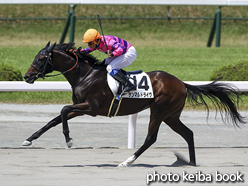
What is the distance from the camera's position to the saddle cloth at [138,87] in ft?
19.5

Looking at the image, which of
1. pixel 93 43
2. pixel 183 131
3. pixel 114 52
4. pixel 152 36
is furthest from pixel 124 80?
pixel 152 36

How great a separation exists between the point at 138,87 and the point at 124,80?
222 millimetres

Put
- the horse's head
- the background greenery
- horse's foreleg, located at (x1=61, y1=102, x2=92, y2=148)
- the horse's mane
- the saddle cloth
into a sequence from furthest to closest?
the background greenery < the horse's mane < the saddle cloth < the horse's head < horse's foreleg, located at (x1=61, y1=102, x2=92, y2=148)

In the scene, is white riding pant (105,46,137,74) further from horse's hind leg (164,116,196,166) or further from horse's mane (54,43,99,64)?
horse's hind leg (164,116,196,166)

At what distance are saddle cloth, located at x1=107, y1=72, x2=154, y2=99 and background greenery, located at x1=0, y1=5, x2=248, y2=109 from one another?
21.6ft

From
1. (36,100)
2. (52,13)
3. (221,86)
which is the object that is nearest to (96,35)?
(221,86)

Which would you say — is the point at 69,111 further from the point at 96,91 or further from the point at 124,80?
the point at 124,80

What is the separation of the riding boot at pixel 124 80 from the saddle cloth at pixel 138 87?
0.23ft

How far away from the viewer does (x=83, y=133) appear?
800 centimetres

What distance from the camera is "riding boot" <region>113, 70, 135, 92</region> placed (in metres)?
5.89

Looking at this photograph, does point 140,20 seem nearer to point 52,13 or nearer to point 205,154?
point 52,13

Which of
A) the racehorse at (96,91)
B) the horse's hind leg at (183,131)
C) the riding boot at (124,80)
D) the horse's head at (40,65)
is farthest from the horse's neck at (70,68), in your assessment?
the horse's hind leg at (183,131)

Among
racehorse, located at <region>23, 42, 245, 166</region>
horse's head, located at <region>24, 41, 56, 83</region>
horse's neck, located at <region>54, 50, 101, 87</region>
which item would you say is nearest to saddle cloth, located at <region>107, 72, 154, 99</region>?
racehorse, located at <region>23, 42, 245, 166</region>

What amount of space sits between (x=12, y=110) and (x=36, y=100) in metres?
1.08
